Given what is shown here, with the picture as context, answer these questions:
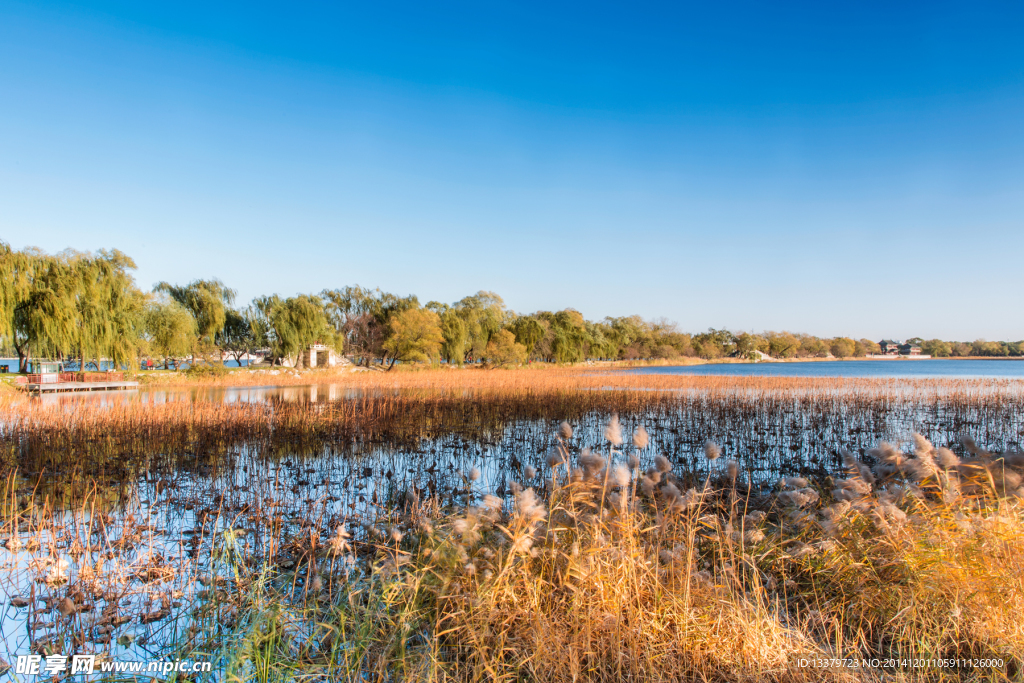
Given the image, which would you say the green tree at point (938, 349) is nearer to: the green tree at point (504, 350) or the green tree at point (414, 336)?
the green tree at point (504, 350)

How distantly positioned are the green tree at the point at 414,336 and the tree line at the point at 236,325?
0.10 m

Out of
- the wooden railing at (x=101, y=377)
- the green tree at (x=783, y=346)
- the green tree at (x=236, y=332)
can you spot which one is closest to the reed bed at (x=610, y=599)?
the wooden railing at (x=101, y=377)

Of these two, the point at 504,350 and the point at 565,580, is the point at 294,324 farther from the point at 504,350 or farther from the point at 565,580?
the point at 565,580

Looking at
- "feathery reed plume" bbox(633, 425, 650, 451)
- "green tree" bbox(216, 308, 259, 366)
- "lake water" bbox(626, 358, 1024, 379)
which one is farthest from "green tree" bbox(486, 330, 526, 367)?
"feathery reed plume" bbox(633, 425, 650, 451)

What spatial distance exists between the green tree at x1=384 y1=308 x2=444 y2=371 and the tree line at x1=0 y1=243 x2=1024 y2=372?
0.10 meters

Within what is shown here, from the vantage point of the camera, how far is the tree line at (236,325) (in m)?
22.5

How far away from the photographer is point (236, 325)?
164ft

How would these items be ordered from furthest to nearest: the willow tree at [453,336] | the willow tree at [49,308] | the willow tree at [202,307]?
the willow tree at [453,336]
the willow tree at [202,307]
the willow tree at [49,308]

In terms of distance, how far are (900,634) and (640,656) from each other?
1684mm

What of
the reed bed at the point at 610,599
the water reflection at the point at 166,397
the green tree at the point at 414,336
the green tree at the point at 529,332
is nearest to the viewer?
the reed bed at the point at 610,599

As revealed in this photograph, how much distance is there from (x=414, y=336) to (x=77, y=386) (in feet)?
88.4

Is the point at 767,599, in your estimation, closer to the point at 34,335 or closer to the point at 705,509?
the point at 705,509

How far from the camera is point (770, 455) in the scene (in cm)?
991

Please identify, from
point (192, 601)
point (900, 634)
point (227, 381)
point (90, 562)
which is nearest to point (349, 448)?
point (90, 562)
